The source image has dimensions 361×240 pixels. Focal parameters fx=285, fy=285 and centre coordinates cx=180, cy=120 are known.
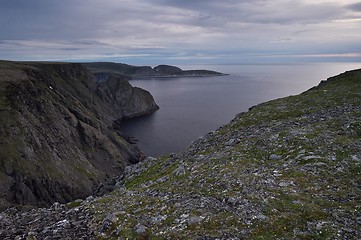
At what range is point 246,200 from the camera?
63.5ft

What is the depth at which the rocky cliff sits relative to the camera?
190 ft

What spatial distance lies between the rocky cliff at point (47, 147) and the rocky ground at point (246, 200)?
35.7 meters

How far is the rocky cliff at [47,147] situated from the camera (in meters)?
57.8

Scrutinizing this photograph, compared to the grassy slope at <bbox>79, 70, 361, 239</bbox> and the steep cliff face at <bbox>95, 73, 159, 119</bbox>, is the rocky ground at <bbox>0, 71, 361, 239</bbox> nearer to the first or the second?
the grassy slope at <bbox>79, 70, 361, 239</bbox>

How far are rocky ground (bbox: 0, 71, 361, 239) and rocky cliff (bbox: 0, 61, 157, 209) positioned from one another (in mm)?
35704

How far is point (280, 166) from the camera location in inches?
983

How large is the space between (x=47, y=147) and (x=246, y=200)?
203 ft

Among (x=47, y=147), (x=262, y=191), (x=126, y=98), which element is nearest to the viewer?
(x=262, y=191)

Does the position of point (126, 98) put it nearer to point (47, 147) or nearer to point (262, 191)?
point (47, 147)

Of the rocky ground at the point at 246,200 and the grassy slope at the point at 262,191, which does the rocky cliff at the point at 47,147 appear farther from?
the rocky ground at the point at 246,200

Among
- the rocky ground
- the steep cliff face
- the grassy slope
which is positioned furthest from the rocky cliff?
the steep cliff face

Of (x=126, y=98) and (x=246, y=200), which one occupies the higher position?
(x=246, y=200)

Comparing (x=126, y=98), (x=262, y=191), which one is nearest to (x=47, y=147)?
(x=262, y=191)

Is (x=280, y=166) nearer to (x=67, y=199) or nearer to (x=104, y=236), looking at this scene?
(x=104, y=236)
